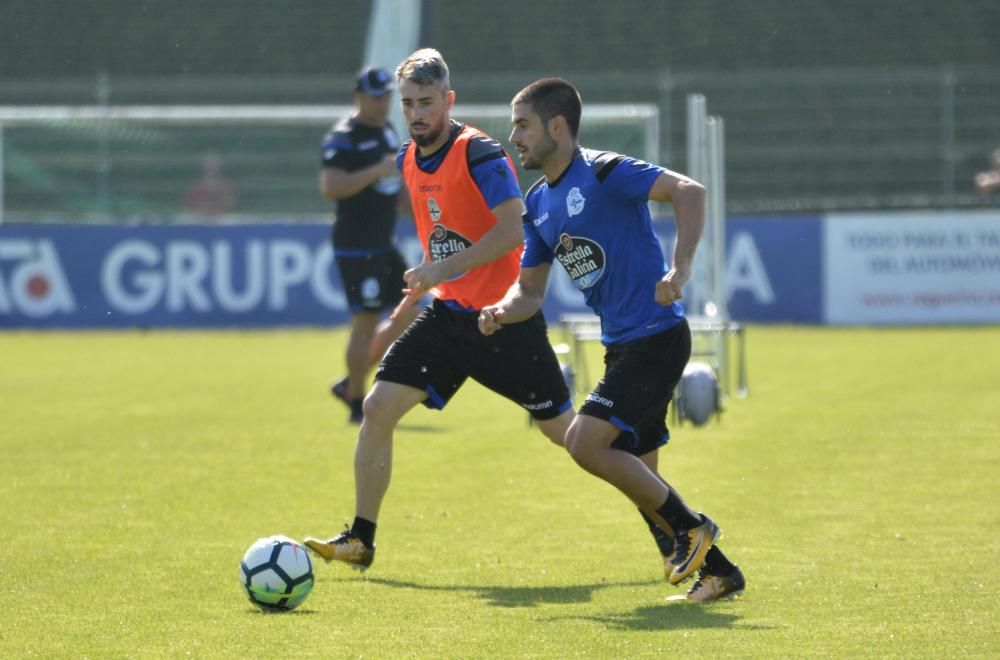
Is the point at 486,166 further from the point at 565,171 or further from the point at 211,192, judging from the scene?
the point at 211,192

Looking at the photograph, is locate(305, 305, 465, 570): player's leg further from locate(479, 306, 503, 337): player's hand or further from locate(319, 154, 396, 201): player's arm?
locate(319, 154, 396, 201): player's arm

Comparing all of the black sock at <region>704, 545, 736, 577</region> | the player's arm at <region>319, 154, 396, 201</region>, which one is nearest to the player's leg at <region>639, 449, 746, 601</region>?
the black sock at <region>704, 545, 736, 577</region>

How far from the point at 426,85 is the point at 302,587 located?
2.09 meters

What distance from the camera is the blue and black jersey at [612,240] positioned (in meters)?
6.43

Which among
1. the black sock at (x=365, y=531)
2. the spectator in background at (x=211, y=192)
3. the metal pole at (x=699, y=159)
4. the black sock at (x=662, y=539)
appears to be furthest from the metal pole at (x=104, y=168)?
the black sock at (x=662, y=539)

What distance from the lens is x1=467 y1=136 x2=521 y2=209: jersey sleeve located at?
Result: 7023mm

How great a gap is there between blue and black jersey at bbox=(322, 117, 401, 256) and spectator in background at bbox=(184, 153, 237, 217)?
11.5 m

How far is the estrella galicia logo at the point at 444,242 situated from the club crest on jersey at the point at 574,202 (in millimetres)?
841

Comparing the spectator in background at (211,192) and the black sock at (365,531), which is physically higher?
the black sock at (365,531)

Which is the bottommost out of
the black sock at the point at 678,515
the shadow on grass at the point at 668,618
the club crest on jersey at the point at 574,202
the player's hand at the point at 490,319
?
the shadow on grass at the point at 668,618

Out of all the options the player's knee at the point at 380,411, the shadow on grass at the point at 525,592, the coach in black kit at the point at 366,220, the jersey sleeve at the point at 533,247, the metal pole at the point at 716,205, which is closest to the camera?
the shadow on grass at the point at 525,592

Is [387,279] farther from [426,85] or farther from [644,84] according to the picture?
[644,84]

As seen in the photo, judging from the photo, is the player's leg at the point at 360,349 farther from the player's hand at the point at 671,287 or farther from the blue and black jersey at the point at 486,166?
the player's hand at the point at 671,287

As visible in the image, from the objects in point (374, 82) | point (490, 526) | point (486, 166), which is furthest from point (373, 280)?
point (486, 166)
